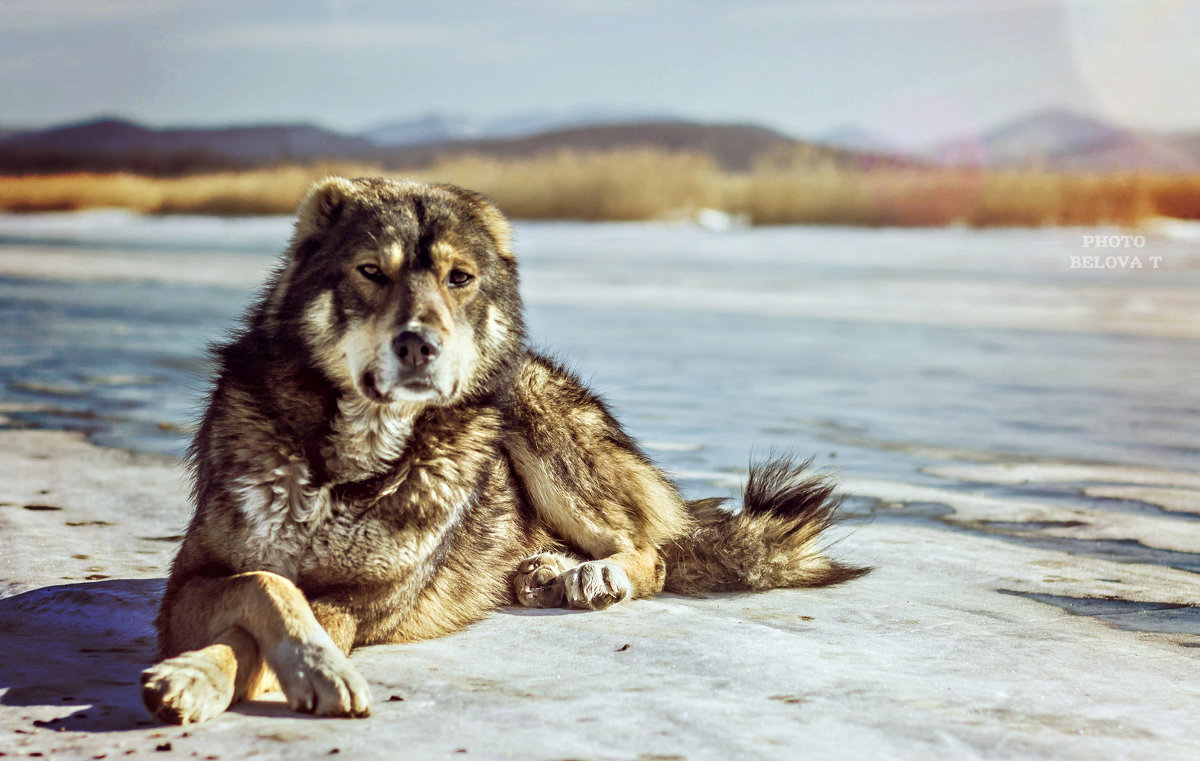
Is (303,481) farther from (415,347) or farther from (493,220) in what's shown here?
(493,220)

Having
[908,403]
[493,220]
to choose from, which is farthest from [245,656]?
[908,403]

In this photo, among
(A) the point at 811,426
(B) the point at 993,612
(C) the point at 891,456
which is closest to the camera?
(B) the point at 993,612

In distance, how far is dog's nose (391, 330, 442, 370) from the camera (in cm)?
343

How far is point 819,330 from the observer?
13383 millimetres

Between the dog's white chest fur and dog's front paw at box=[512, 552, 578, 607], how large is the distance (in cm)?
88

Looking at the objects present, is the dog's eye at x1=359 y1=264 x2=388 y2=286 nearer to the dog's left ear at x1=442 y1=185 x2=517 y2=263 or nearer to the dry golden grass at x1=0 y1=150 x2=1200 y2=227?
the dog's left ear at x1=442 y1=185 x2=517 y2=263

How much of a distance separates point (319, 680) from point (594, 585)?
4.67 feet

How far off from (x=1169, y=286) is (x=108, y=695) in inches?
699

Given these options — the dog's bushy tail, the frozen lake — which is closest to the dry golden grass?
the frozen lake

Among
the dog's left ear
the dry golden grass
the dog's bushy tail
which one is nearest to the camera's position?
the dog's left ear

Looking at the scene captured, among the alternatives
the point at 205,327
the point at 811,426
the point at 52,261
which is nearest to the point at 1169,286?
the point at 811,426

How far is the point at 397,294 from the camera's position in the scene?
3555 mm

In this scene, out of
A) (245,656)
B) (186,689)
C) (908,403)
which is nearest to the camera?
(186,689)

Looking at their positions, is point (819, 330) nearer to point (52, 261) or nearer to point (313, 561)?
point (313, 561)
